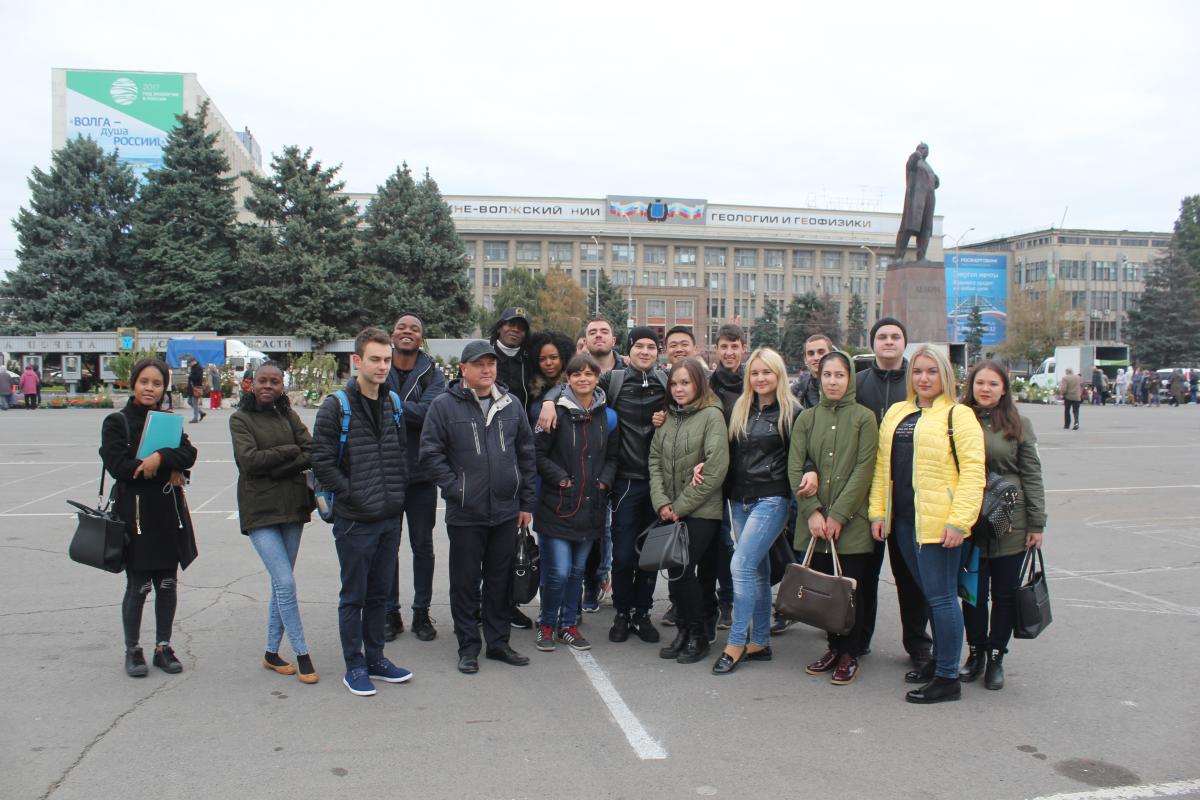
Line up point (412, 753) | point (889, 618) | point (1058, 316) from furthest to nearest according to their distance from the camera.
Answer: point (1058, 316) < point (889, 618) < point (412, 753)

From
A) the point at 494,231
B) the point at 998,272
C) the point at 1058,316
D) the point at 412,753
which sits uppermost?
the point at 494,231

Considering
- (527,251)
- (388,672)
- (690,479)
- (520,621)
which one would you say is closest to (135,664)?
(388,672)

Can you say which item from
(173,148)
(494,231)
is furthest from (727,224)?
(173,148)

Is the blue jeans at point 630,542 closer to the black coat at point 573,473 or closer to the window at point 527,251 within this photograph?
the black coat at point 573,473

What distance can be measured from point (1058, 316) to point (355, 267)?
49933 mm

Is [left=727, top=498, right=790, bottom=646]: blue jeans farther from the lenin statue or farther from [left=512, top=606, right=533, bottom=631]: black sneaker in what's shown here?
the lenin statue

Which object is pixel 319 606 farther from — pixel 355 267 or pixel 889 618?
pixel 355 267

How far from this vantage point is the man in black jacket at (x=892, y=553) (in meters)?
5.20

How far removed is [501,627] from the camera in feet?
17.3

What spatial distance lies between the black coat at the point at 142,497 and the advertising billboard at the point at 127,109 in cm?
6230

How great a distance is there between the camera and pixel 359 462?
474 centimetres

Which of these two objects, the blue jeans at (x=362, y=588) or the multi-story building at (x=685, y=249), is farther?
the multi-story building at (x=685, y=249)

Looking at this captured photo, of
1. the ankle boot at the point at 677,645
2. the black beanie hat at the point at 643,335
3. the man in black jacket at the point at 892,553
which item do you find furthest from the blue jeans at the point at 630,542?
the man in black jacket at the point at 892,553

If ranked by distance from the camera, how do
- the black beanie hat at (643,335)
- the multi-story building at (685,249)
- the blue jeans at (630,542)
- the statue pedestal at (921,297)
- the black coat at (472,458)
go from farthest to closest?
the multi-story building at (685,249)
the statue pedestal at (921,297)
the black beanie hat at (643,335)
the blue jeans at (630,542)
the black coat at (472,458)
